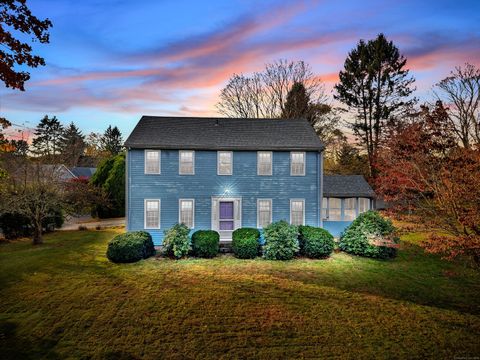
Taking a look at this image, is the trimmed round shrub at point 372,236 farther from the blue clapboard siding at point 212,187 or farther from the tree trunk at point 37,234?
the tree trunk at point 37,234

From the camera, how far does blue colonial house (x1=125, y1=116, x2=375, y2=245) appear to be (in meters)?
16.1

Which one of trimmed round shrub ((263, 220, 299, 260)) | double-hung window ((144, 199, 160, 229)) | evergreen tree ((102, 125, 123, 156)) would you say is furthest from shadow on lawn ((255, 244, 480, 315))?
evergreen tree ((102, 125, 123, 156))

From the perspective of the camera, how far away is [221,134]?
1748 centimetres

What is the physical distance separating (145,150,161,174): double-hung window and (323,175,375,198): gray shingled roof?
10932 millimetres

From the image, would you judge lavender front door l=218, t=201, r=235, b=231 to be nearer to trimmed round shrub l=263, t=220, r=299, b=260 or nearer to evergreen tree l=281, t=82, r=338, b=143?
trimmed round shrub l=263, t=220, r=299, b=260

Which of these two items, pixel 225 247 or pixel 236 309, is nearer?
pixel 236 309

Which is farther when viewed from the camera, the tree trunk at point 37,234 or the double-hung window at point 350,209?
the double-hung window at point 350,209

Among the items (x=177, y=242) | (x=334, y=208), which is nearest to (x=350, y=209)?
(x=334, y=208)

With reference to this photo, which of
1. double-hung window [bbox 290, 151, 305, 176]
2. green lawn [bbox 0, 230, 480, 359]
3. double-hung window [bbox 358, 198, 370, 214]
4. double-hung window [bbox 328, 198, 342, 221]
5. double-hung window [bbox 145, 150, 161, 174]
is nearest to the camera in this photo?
A: green lawn [bbox 0, 230, 480, 359]

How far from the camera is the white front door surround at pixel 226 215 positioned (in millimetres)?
16453

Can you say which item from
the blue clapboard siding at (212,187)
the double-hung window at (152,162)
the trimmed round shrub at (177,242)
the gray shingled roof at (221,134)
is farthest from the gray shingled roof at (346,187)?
the double-hung window at (152,162)

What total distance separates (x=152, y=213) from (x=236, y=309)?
30.9 feet

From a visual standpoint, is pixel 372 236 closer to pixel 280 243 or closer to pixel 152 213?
pixel 280 243

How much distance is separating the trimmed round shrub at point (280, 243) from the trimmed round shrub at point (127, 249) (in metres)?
5.98
